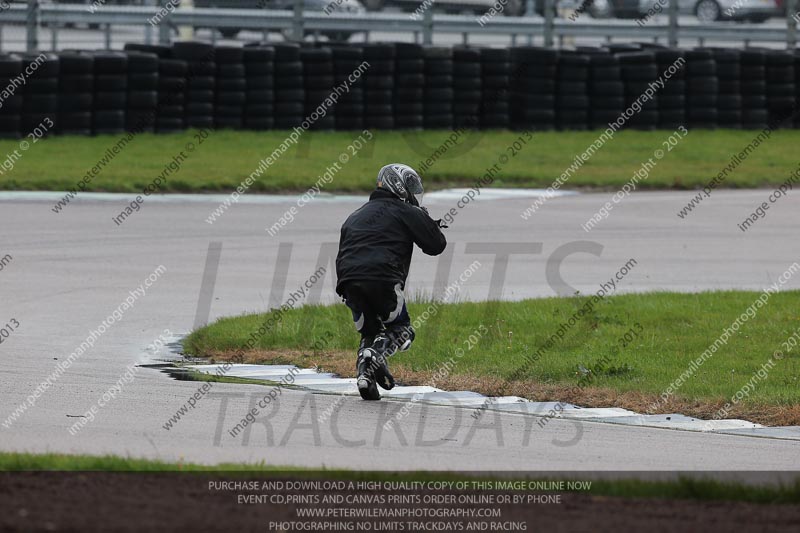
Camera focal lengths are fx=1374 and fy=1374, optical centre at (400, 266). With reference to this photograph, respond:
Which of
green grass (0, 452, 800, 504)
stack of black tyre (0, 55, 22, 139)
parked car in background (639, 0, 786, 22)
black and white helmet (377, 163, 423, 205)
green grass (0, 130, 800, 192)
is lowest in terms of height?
green grass (0, 130, 800, 192)

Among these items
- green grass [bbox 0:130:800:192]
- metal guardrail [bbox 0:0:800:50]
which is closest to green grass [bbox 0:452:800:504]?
green grass [bbox 0:130:800:192]

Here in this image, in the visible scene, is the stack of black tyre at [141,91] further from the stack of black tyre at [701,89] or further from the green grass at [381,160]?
the stack of black tyre at [701,89]

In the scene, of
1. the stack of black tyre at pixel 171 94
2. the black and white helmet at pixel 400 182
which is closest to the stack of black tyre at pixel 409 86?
the stack of black tyre at pixel 171 94

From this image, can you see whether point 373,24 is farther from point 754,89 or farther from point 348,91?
point 754,89

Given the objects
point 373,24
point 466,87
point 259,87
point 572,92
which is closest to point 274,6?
point 373,24

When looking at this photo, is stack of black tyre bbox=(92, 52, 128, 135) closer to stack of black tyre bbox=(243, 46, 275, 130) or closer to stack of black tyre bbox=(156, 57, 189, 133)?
stack of black tyre bbox=(156, 57, 189, 133)

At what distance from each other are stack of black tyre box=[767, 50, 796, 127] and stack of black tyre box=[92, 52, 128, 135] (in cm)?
1202

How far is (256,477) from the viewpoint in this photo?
22.8ft

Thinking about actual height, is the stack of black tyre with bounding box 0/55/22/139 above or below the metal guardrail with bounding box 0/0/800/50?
below

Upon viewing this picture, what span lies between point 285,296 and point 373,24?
564 inches

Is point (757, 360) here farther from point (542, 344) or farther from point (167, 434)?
point (167, 434)

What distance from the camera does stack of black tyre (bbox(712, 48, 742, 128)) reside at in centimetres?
2570

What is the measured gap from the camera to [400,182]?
383 inches

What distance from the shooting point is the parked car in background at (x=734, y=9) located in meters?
35.1
